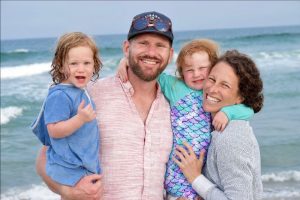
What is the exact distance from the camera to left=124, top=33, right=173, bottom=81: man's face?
3053 millimetres

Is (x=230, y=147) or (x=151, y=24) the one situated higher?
(x=151, y=24)

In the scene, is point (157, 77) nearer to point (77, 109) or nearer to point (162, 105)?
point (162, 105)

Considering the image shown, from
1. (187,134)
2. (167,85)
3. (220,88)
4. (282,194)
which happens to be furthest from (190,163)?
(282,194)

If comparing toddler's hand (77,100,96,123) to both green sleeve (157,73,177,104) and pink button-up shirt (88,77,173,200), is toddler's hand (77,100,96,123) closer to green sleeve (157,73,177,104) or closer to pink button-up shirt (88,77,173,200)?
pink button-up shirt (88,77,173,200)

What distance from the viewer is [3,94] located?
17047 mm

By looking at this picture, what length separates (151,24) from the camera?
3.05 metres

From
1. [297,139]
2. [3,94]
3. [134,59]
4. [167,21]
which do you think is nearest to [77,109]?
[134,59]

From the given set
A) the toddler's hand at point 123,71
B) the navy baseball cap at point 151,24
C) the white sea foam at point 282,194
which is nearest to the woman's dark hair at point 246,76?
the navy baseball cap at point 151,24

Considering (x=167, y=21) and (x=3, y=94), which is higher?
(x=167, y=21)

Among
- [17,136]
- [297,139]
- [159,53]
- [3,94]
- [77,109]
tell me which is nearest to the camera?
[77,109]

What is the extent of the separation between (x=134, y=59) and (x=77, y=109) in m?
0.50

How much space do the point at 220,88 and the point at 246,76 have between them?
0.52ft

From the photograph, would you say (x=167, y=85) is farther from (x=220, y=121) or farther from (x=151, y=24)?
(x=220, y=121)

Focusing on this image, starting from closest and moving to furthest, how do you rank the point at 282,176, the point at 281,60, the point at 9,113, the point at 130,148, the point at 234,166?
the point at 234,166, the point at 130,148, the point at 282,176, the point at 9,113, the point at 281,60
